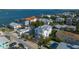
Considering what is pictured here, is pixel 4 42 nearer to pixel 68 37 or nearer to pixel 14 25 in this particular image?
pixel 14 25

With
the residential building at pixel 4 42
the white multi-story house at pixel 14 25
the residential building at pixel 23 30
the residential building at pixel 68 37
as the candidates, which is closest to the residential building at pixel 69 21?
the residential building at pixel 68 37

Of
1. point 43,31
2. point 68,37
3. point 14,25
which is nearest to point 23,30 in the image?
point 14,25

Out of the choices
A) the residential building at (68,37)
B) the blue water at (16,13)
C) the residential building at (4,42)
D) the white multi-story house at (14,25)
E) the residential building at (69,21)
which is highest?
the blue water at (16,13)

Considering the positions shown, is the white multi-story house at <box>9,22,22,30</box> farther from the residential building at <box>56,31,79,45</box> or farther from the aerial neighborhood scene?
the residential building at <box>56,31,79,45</box>

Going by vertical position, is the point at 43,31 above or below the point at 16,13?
below

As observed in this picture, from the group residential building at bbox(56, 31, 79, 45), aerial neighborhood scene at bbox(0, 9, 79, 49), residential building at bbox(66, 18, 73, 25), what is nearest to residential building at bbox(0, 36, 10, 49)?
aerial neighborhood scene at bbox(0, 9, 79, 49)

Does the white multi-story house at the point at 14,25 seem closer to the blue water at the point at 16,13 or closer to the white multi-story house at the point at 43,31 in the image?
the blue water at the point at 16,13

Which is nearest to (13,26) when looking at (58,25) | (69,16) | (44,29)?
(44,29)

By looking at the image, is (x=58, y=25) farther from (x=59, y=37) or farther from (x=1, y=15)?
(x=1, y=15)

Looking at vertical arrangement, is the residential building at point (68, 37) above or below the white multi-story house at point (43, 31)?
below
